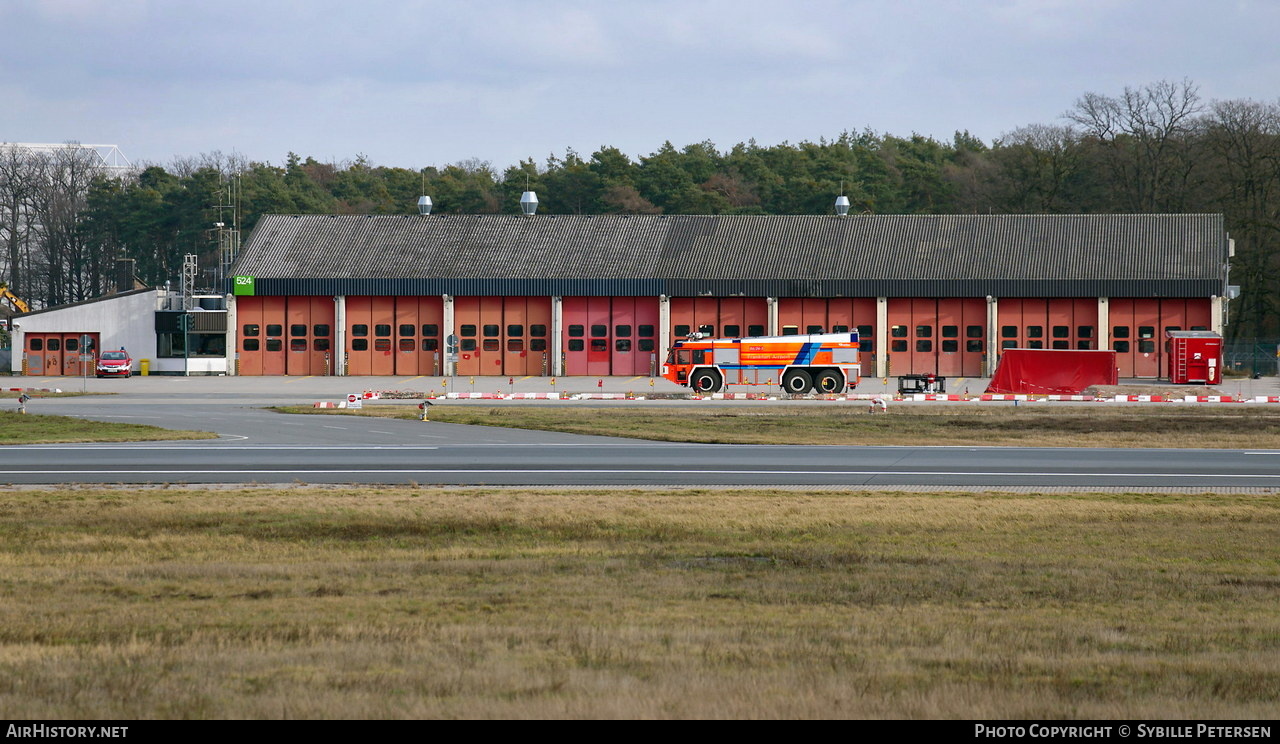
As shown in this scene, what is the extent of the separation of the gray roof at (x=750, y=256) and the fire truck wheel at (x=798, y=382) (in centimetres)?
1666

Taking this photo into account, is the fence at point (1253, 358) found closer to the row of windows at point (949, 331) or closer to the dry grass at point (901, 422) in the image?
the row of windows at point (949, 331)

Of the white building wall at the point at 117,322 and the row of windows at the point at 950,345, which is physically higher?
the white building wall at the point at 117,322

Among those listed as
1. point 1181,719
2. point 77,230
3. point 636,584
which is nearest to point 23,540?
point 636,584

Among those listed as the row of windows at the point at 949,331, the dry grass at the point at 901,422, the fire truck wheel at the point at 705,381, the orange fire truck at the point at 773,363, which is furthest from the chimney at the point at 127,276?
the row of windows at the point at 949,331

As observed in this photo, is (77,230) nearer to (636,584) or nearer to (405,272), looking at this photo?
(405,272)

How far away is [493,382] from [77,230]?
218 feet

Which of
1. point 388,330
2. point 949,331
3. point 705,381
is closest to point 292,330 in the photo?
point 388,330

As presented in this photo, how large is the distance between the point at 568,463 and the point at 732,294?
41863mm

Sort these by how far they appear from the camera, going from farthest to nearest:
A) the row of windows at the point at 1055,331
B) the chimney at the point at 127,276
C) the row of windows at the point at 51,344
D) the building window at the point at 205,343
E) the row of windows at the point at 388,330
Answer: the chimney at the point at 127,276 < the row of windows at the point at 51,344 < the building window at the point at 205,343 < the row of windows at the point at 388,330 < the row of windows at the point at 1055,331

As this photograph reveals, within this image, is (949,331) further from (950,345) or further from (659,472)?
(659,472)

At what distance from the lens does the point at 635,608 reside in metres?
10.6

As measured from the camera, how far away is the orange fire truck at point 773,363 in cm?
5009

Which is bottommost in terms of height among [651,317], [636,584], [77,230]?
[636,584]

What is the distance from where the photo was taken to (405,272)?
69188mm
